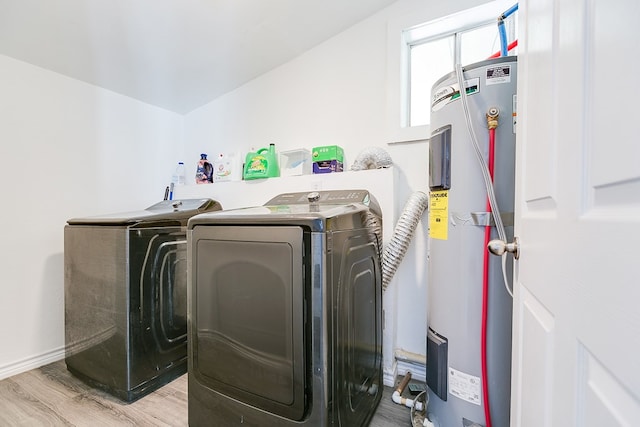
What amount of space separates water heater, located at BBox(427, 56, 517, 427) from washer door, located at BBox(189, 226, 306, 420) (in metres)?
0.64

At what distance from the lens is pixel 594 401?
0.41m

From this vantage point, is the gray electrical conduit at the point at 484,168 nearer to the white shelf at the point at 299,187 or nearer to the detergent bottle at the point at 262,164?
the white shelf at the point at 299,187

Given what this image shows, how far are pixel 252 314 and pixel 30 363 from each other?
1.94 meters

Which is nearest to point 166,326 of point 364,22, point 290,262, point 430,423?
point 290,262

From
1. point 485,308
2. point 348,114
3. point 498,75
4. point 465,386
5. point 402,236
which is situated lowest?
point 465,386

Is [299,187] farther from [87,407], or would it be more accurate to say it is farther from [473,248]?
[87,407]

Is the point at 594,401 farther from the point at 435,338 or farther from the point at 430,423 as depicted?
the point at 430,423

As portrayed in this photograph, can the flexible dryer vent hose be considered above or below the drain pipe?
above

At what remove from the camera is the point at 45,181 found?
1953mm

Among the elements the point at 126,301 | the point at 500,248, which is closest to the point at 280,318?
the point at 500,248

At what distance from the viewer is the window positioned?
172 cm

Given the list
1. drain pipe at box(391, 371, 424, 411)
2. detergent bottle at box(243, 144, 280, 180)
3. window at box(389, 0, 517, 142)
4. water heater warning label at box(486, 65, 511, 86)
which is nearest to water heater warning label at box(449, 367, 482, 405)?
drain pipe at box(391, 371, 424, 411)

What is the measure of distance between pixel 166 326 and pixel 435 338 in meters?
1.54

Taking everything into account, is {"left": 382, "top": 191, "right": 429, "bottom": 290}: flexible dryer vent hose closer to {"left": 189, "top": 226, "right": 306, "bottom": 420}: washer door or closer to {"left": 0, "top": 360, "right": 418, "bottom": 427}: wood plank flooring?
{"left": 0, "top": 360, "right": 418, "bottom": 427}: wood plank flooring
